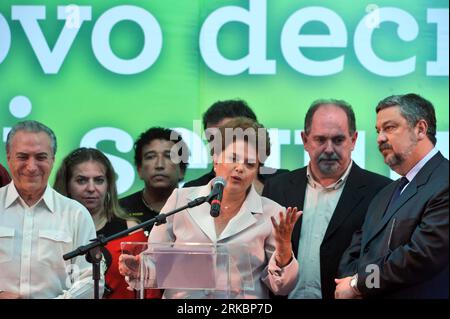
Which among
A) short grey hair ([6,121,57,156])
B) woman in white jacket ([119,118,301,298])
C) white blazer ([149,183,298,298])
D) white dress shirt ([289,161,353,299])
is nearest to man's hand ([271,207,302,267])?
woman in white jacket ([119,118,301,298])

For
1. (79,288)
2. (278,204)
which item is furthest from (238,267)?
(79,288)

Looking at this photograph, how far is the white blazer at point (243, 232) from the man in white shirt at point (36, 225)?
0.60 metres

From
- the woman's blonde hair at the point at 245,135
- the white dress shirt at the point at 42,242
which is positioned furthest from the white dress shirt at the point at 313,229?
the white dress shirt at the point at 42,242

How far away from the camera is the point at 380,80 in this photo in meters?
5.80

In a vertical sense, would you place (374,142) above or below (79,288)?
above

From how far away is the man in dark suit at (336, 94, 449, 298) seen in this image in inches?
194

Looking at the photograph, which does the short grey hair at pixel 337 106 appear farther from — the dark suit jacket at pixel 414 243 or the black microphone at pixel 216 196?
the black microphone at pixel 216 196

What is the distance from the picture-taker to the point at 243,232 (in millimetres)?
5312
